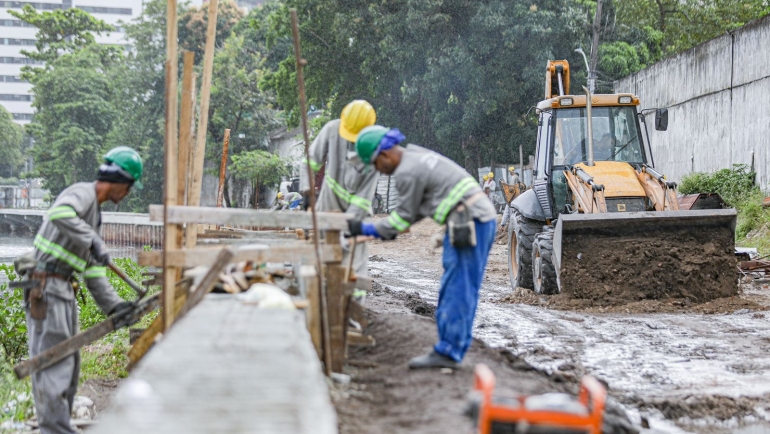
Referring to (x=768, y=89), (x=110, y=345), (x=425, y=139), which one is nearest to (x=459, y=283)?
(x=110, y=345)

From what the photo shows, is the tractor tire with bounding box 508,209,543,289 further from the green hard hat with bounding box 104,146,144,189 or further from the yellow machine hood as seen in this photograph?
the green hard hat with bounding box 104,146,144,189

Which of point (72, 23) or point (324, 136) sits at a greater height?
point (72, 23)

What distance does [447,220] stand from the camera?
5.82m

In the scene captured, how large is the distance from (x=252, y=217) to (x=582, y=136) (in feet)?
24.5

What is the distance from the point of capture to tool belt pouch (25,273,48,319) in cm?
629

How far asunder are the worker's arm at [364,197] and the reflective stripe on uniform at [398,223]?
160 cm

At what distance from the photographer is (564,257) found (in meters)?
10.7

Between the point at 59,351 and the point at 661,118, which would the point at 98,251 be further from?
the point at 661,118

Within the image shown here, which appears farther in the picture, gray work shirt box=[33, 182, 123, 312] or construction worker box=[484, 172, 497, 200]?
construction worker box=[484, 172, 497, 200]

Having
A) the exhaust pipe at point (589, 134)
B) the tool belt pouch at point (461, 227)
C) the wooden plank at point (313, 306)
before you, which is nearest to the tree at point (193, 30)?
the exhaust pipe at point (589, 134)

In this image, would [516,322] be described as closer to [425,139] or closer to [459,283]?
[459,283]

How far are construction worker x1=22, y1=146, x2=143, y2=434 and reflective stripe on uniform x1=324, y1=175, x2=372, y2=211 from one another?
1.71 m

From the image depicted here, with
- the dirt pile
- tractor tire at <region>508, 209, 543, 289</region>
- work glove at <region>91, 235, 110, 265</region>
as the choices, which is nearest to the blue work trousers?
work glove at <region>91, 235, 110, 265</region>

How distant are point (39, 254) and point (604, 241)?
650 cm
